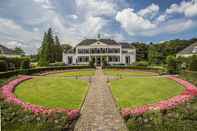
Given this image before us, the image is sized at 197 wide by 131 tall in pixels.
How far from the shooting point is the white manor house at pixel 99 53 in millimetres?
69625

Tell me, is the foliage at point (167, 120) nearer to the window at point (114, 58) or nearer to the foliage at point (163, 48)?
the window at point (114, 58)

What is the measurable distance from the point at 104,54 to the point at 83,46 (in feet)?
26.9

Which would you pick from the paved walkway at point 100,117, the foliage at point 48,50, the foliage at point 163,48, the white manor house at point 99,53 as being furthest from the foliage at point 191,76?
the foliage at point 163,48

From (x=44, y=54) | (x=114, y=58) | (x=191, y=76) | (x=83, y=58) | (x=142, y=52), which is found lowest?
(x=191, y=76)

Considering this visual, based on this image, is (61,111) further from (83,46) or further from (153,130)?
(83,46)

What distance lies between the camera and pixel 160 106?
13.3 metres

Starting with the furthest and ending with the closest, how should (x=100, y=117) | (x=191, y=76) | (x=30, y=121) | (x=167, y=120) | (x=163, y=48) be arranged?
(x=163, y=48) < (x=191, y=76) < (x=100, y=117) < (x=30, y=121) < (x=167, y=120)

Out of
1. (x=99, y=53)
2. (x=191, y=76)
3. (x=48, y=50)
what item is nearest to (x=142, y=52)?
(x=99, y=53)

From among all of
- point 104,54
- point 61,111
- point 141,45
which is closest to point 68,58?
point 104,54

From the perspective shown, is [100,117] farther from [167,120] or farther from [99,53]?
[99,53]

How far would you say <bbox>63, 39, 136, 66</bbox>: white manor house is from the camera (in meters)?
69.6

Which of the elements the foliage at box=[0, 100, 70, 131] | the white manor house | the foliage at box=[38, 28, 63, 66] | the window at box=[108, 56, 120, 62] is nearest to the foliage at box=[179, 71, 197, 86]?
the foliage at box=[0, 100, 70, 131]

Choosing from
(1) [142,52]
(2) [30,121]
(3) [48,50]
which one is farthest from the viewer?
(1) [142,52]

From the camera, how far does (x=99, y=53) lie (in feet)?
228
